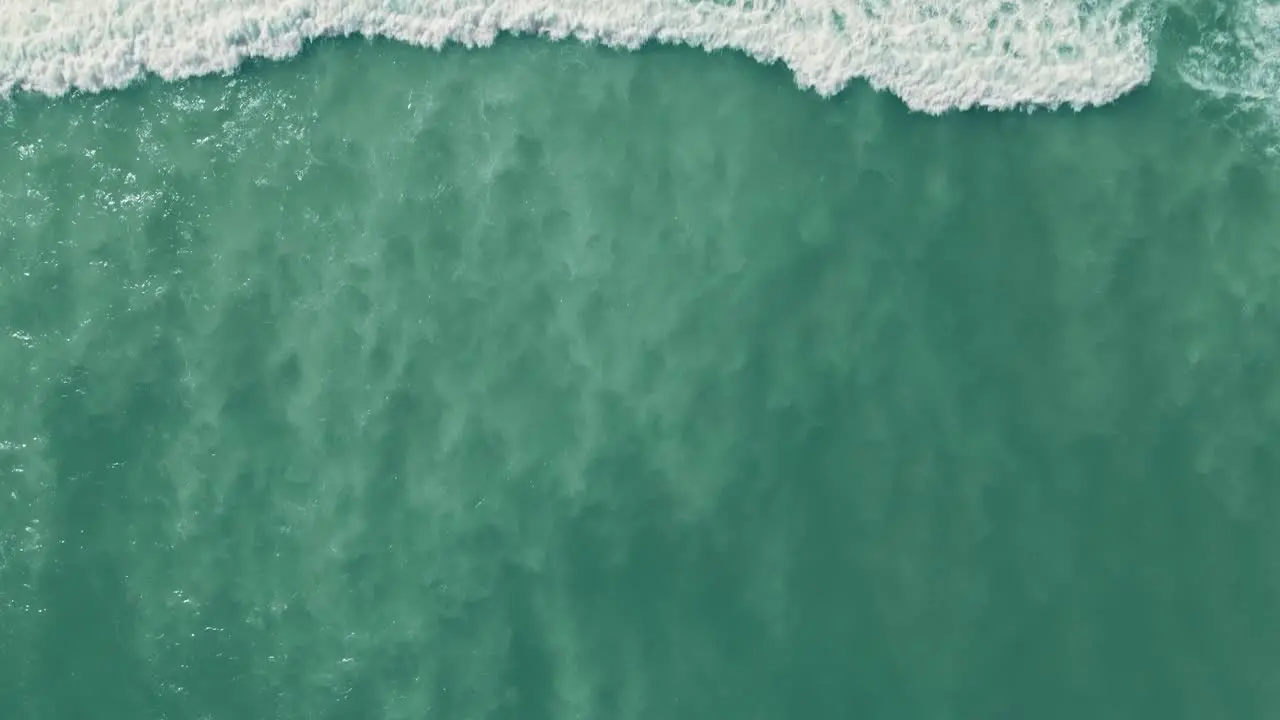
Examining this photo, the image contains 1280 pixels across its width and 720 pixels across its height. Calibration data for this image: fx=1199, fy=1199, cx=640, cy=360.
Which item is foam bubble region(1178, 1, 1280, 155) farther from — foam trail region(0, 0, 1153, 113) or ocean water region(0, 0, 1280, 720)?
foam trail region(0, 0, 1153, 113)

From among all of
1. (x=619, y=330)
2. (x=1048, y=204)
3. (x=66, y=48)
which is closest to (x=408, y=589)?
(x=619, y=330)

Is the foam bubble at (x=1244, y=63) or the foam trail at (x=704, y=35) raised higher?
the foam trail at (x=704, y=35)

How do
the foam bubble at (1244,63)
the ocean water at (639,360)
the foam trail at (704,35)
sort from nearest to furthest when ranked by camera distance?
1. the ocean water at (639,360)
2. the foam bubble at (1244,63)
3. the foam trail at (704,35)

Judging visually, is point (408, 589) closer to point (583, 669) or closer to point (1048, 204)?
point (583, 669)

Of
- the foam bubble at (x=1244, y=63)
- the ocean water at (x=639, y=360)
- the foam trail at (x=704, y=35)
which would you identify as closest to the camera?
the ocean water at (x=639, y=360)

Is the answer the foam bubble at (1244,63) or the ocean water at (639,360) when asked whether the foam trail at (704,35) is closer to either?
the ocean water at (639,360)

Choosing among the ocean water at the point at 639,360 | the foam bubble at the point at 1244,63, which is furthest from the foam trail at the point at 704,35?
the foam bubble at the point at 1244,63

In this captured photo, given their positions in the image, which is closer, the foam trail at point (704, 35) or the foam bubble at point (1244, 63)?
the foam bubble at point (1244, 63)
